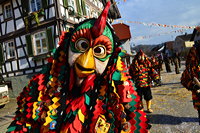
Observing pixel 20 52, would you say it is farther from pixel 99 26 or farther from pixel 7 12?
pixel 99 26

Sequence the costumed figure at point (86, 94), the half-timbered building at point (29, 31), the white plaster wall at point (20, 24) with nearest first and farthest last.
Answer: the costumed figure at point (86, 94), the half-timbered building at point (29, 31), the white plaster wall at point (20, 24)

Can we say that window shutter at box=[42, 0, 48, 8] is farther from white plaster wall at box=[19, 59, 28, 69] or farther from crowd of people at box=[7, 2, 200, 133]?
crowd of people at box=[7, 2, 200, 133]

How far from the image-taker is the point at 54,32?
834 cm

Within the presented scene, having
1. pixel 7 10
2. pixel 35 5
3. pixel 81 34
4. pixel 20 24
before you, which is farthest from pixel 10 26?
pixel 81 34

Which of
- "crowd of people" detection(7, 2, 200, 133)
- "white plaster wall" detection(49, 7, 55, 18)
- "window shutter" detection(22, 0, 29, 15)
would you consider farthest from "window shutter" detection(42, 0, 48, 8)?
"crowd of people" detection(7, 2, 200, 133)

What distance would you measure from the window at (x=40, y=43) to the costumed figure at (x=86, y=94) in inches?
304

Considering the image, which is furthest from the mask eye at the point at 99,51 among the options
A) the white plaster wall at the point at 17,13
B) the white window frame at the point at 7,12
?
the white window frame at the point at 7,12

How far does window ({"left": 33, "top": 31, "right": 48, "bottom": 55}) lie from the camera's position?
8.79 metres

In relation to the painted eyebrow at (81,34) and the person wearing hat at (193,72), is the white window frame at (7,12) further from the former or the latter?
the person wearing hat at (193,72)

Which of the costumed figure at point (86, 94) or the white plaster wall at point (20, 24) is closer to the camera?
the costumed figure at point (86, 94)

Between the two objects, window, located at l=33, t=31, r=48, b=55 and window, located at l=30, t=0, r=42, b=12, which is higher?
window, located at l=30, t=0, r=42, b=12

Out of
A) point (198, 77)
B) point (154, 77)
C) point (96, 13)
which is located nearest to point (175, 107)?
point (154, 77)

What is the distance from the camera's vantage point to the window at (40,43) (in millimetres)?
8789

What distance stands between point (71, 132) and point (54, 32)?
7820mm
